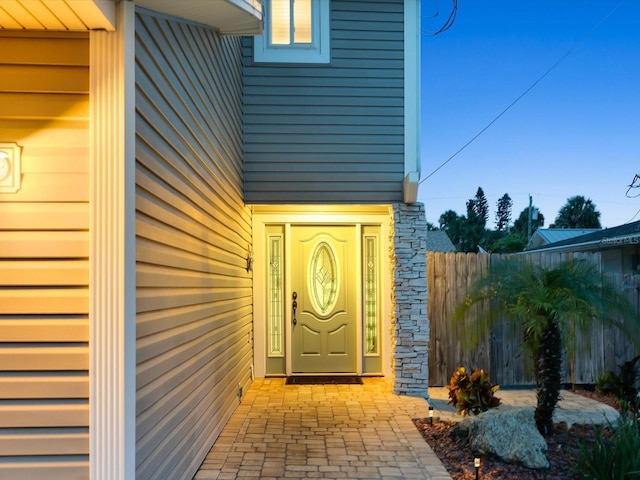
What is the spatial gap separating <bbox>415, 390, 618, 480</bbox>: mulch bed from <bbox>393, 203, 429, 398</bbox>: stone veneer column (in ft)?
2.93

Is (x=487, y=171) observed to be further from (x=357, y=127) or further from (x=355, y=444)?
(x=355, y=444)

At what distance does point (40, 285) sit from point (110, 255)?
1.07 ft

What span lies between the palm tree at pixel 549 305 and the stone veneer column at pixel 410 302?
52.4 inches

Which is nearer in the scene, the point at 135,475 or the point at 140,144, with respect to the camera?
the point at 135,475

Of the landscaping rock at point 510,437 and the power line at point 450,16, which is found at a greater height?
the power line at point 450,16

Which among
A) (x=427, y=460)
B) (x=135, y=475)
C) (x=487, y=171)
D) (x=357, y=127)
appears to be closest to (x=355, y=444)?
(x=427, y=460)

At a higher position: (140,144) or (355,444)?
(140,144)

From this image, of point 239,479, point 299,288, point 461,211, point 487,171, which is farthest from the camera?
point 461,211

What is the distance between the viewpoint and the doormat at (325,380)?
19.2 ft

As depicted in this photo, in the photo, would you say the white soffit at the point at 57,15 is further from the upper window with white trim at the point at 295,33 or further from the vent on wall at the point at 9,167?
Result: the upper window with white trim at the point at 295,33

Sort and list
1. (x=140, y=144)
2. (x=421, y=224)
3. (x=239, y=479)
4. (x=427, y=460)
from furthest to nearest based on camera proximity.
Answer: (x=421, y=224) → (x=427, y=460) → (x=239, y=479) → (x=140, y=144)

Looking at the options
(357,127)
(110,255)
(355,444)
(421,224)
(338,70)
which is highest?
(338,70)

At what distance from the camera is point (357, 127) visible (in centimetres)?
548

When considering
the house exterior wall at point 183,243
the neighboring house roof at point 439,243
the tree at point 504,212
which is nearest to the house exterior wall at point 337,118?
the house exterior wall at point 183,243
